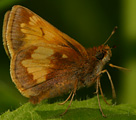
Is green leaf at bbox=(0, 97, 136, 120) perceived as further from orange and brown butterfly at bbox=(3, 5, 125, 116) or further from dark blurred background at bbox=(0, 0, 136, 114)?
dark blurred background at bbox=(0, 0, 136, 114)

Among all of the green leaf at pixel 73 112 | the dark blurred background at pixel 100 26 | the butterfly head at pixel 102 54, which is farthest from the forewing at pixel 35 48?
the dark blurred background at pixel 100 26

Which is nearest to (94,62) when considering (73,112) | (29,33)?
(73,112)

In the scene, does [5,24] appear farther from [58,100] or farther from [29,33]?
[58,100]

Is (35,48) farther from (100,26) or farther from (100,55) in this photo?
(100,26)

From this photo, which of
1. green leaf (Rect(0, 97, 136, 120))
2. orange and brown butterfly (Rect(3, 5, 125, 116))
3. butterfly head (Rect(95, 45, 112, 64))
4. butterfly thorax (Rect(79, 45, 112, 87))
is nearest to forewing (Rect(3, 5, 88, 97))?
orange and brown butterfly (Rect(3, 5, 125, 116))

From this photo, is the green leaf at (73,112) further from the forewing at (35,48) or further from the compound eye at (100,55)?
the compound eye at (100,55)

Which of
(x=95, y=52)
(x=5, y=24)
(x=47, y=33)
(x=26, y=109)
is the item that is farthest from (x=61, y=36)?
(x=26, y=109)

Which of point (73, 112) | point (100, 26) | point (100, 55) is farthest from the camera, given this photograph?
point (100, 26)

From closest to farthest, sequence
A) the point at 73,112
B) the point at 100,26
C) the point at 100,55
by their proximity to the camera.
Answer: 1. the point at 73,112
2. the point at 100,55
3. the point at 100,26
